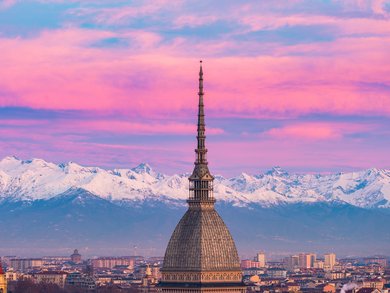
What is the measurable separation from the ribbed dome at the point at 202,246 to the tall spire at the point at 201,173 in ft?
2.35

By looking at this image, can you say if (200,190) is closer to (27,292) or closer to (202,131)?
(202,131)

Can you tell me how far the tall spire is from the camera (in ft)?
305

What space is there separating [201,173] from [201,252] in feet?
12.5

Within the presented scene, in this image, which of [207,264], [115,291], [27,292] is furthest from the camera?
[115,291]

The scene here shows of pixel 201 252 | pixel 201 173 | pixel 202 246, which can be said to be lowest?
pixel 201 252

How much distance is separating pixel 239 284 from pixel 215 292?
4.37ft

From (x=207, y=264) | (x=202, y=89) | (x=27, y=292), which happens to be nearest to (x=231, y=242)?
(x=207, y=264)

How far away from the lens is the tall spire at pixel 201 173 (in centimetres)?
9300

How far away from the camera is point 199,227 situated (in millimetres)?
92250

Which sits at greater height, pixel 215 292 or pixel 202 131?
pixel 202 131

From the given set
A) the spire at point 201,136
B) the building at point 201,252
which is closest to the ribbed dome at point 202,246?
the building at point 201,252

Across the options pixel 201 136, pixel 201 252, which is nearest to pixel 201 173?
pixel 201 136

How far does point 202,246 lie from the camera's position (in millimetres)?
91938

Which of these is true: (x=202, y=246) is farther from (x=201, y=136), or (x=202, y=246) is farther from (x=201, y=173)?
(x=201, y=136)
